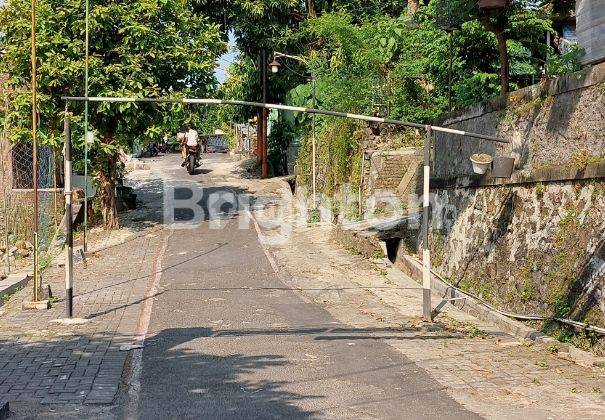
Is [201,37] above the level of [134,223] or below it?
above

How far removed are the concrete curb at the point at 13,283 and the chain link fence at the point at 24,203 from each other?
357 mm

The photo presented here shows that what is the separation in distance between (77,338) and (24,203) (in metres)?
10.6

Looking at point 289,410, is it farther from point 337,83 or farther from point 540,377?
point 337,83

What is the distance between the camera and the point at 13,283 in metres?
13.7

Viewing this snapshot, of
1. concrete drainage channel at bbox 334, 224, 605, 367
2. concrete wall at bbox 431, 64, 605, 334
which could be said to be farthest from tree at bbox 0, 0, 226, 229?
concrete wall at bbox 431, 64, 605, 334

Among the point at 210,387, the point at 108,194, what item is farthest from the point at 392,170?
the point at 210,387

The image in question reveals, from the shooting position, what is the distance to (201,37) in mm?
19844

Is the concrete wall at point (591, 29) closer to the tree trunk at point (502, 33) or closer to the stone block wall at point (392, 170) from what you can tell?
the tree trunk at point (502, 33)

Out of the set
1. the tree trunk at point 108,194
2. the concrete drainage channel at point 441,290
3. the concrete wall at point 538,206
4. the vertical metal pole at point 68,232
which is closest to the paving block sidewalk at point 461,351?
the concrete drainage channel at point 441,290

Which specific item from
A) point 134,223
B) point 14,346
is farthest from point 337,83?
point 14,346

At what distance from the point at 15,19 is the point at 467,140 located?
11660mm

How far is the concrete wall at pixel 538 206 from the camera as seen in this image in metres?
9.05

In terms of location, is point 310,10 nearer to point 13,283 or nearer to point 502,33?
point 502,33

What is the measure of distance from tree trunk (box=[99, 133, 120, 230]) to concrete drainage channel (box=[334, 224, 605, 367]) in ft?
21.3
